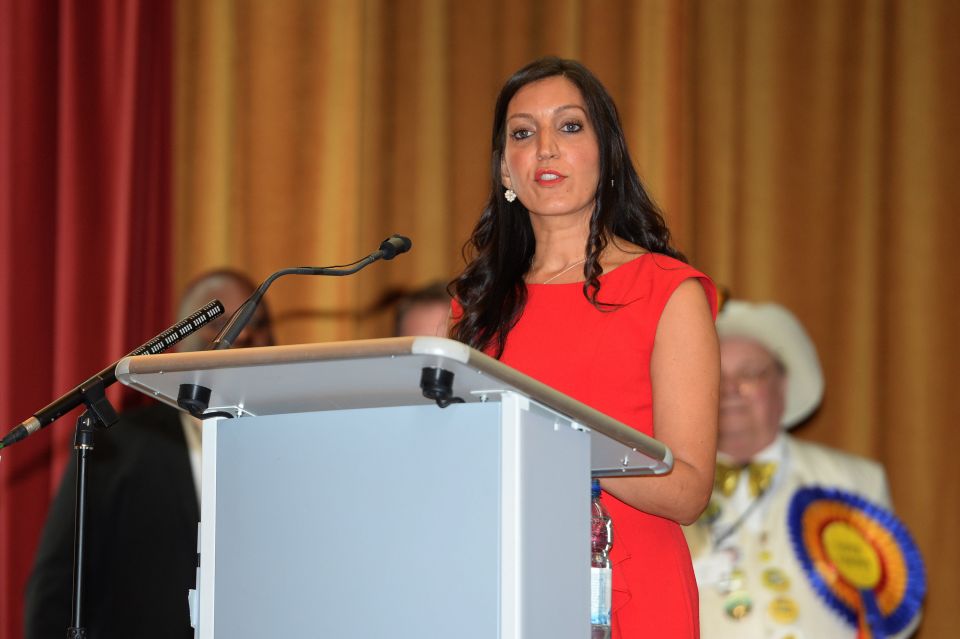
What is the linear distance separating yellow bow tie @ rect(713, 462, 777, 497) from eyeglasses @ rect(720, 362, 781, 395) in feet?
0.88

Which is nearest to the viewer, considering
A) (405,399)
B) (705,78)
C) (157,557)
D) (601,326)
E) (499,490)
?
(499,490)

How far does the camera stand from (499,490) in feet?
4.83

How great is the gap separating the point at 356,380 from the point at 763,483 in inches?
111

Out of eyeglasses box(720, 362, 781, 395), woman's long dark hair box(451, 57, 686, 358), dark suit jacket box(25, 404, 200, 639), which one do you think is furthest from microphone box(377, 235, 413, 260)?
eyeglasses box(720, 362, 781, 395)

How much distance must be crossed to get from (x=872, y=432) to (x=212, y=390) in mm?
4022

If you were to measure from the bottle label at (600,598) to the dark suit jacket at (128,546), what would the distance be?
1.99 meters

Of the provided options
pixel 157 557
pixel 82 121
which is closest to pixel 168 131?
pixel 82 121

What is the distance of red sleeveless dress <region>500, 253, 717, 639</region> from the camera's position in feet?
6.54

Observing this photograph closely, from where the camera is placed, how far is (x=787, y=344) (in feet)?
15.0

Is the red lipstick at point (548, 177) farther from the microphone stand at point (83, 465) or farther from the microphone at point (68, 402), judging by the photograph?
the microphone stand at point (83, 465)

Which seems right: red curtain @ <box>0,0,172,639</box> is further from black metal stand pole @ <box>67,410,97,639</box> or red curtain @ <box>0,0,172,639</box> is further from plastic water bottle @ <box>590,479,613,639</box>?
plastic water bottle @ <box>590,479,613,639</box>

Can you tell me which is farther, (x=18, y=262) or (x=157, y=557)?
(x=18, y=262)

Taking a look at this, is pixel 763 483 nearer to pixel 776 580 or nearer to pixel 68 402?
pixel 776 580

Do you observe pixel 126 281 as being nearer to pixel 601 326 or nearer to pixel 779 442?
pixel 779 442
